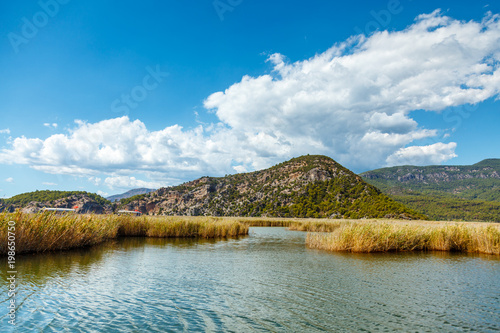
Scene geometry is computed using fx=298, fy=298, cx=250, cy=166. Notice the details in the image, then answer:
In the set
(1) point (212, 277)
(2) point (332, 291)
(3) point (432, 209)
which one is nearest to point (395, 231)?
(2) point (332, 291)

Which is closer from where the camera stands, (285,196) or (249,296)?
(249,296)

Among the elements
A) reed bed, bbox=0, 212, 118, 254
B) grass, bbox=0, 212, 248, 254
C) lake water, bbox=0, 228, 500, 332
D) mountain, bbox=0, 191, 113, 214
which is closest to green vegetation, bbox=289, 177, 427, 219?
grass, bbox=0, 212, 248, 254

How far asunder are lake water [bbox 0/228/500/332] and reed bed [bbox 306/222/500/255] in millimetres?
4780

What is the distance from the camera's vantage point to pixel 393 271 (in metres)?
13.4

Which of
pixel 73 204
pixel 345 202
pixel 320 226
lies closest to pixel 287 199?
pixel 345 202

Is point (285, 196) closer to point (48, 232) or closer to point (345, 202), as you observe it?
point (345, 202)

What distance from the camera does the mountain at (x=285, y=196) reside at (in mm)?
88194

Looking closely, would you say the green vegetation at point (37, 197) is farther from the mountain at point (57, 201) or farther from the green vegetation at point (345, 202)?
the green vegetation at point (345, 202)

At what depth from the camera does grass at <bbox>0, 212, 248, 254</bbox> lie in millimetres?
14867

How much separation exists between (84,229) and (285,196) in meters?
93.8

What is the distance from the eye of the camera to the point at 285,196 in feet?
362

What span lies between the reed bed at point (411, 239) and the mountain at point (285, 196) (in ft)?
184

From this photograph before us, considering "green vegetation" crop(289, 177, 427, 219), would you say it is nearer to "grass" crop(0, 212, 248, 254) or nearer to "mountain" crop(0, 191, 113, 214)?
"grass" crop(0, 212, 248, 254)

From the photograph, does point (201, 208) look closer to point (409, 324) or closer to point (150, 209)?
point (150, 209)
